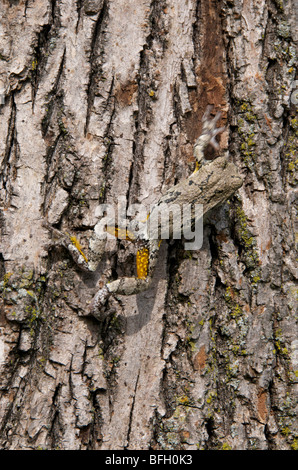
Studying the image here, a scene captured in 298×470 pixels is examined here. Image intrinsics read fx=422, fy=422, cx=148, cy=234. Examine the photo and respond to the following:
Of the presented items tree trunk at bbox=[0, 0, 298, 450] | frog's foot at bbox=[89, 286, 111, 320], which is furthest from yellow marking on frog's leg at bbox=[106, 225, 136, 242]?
frog's foot at bbox=[89, 286, 111, 320]

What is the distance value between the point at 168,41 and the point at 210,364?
2.49 metres

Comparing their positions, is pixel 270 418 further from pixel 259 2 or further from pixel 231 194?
pixel 259 2

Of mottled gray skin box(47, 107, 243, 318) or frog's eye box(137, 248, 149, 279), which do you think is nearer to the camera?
mottled gray skin box(47, 107, 243, 318)

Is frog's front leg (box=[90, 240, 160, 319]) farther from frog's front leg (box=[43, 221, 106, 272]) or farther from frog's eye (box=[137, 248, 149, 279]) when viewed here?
frog's front leg (box=[43, 221, 106, 272])

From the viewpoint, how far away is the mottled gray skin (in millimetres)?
3189

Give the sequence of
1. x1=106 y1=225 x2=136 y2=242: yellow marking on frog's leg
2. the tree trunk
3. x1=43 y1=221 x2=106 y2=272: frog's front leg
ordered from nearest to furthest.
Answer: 1. the tree trunk
2. x1=43 y1=221 x2=106 y2=272: frog's front leg
3. x1=106 y1=225 x2=136 y2=242: yellow marking on frog's leg

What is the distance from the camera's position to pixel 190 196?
3.52m

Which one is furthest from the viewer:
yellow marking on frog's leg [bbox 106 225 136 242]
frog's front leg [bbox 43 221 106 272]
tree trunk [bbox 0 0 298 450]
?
yellow marking on frog's leg [bbox 106 225 136 242]

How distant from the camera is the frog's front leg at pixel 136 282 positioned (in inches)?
123

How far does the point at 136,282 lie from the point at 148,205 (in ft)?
2.03

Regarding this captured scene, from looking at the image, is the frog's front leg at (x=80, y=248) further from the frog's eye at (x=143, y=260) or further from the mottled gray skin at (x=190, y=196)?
the frog's eye at (x=143, y=260)

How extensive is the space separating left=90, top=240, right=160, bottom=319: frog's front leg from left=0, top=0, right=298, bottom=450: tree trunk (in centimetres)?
10

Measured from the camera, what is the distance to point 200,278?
3.24 meters

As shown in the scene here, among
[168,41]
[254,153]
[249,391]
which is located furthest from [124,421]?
[168,41]
